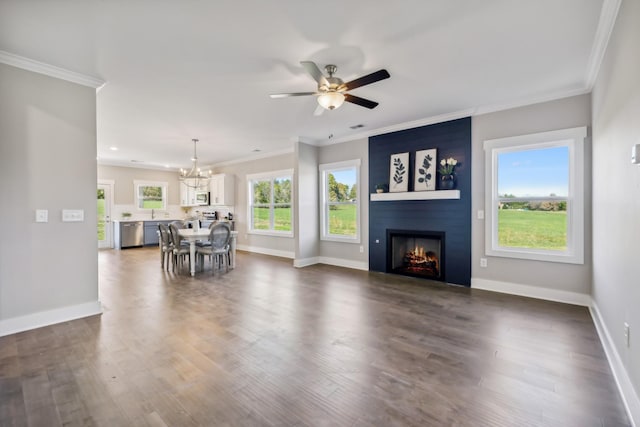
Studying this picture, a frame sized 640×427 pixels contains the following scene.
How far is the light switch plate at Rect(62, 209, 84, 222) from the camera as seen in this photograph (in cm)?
313

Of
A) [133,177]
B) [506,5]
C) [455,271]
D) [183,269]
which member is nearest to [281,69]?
[506,5]

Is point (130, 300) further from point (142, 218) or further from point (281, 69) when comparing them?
point (142, 218)

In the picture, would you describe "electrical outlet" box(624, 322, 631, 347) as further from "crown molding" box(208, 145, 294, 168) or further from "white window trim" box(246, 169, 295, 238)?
"crown molding" box(208, 145, 294, 168)

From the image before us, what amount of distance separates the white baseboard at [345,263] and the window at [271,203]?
4.14ft

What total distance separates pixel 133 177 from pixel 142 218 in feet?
4.43

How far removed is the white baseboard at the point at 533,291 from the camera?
143 inches

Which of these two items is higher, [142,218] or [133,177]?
[133,177]

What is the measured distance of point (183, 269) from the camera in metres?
5.84

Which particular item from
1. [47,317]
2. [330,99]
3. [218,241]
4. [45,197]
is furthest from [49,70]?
[218,241]

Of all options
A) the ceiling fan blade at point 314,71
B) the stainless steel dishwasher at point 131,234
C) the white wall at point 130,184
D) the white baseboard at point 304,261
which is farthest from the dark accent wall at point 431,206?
the white wall at point 130,184

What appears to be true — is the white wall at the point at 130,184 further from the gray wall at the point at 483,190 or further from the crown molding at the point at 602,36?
the crown molding at the point at 602,36

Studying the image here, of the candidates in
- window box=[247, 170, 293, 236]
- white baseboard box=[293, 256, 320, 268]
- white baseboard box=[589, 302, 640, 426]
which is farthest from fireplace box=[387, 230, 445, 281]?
window box=[247, 170, 293, 236]

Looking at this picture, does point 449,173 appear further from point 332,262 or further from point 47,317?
point 47,317

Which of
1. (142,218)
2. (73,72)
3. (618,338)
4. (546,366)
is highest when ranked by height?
(73,72)
